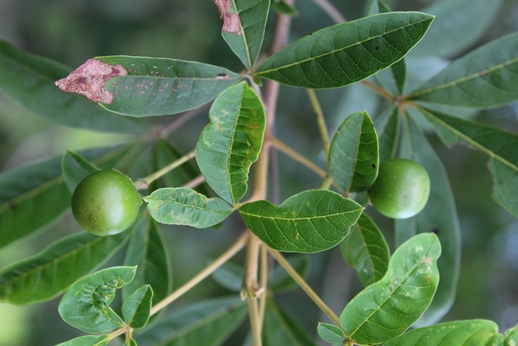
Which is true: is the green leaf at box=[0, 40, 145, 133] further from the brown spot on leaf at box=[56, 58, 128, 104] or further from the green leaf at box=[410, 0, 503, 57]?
the green leaf at box=[410, 0, 503, 57]

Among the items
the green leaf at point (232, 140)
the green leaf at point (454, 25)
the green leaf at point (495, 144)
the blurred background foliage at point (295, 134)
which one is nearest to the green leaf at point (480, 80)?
the green leaf at point (495, 144)

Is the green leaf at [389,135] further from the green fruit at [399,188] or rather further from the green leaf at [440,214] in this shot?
the green fruit at [399,188]

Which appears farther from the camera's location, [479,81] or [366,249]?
[479,81]

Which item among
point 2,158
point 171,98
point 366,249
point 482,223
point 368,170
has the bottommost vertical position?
point 482,223

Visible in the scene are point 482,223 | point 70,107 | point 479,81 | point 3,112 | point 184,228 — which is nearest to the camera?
point 479,81

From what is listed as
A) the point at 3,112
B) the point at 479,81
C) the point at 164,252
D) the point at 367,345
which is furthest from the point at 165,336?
the point at 3,112

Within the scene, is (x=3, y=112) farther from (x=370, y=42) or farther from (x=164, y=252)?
(x=370, y=42)

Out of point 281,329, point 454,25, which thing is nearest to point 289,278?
point 281,329
